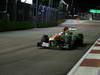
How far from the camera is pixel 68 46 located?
1337 centimetres

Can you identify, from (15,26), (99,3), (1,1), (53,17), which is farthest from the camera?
(99,3)

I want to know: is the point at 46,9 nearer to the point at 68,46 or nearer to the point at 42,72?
the point at 68,46

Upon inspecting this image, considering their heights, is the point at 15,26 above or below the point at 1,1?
below

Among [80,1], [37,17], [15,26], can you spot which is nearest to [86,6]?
[80,1]

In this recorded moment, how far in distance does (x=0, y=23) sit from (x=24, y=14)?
483 inches

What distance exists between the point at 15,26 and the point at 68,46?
18.9 m

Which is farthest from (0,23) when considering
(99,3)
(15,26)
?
(99,3)

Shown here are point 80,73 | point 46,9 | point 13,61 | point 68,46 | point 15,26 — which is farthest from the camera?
point 46,9

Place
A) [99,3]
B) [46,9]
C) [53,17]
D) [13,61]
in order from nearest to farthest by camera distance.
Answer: [13,61] → [46,9] → [53,17] → [99,3]

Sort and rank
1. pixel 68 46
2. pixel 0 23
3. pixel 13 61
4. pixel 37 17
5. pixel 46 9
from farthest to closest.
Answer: pixel 46 9
pixel 37 17
pixel 0 23
pixel 68 46
pixel 13 61

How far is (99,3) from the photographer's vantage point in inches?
5320

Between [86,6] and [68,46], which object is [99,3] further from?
[68,46]

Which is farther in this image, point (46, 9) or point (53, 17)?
point (53, 17)

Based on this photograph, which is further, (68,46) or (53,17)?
(53,17)
